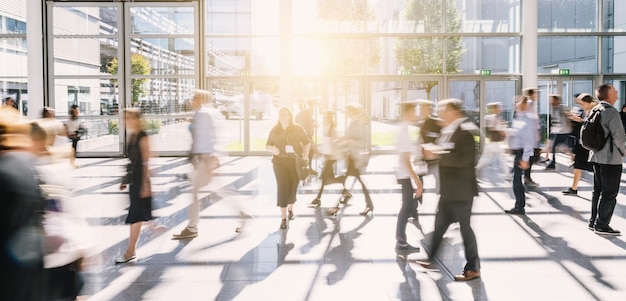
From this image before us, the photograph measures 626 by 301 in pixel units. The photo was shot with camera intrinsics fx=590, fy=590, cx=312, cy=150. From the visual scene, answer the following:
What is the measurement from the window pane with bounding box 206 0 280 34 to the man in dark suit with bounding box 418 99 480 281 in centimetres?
1470

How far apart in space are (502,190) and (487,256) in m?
5.23

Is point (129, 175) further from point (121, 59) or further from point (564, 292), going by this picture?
point (121, 59)

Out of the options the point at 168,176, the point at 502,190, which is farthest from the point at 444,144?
the point at 168,176

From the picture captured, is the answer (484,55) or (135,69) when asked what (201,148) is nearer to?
(135,69)

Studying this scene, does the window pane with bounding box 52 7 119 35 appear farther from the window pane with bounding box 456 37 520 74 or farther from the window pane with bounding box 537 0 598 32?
the window pane with bounding box 537 0 598 32

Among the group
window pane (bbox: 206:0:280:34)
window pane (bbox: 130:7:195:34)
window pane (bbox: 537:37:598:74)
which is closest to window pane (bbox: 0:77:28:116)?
window pane (bbox: 130:7:195:34)

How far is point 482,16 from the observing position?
772 inches

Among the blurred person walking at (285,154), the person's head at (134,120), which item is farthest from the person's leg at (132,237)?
the blurred person walking at (285,154)

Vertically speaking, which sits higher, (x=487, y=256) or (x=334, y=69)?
(x=334, y=69)

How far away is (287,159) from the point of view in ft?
25.4

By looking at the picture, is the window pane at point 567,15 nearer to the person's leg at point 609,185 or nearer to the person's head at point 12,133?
the person's leg at point 609,185

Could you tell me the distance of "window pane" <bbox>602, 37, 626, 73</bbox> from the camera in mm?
19562

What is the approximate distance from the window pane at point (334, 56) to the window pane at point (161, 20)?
3558 mm

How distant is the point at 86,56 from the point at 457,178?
16478mm
